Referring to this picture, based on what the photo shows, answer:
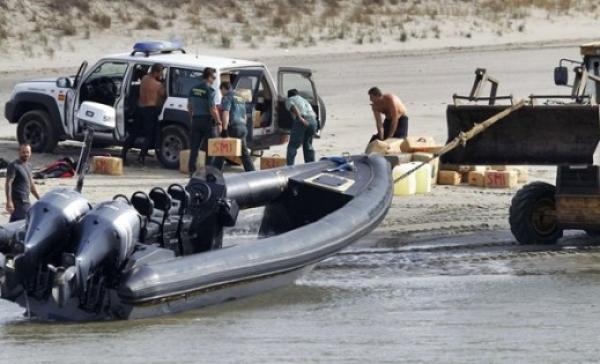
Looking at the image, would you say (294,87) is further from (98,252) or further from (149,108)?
(98,252)

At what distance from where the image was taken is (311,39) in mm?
37750

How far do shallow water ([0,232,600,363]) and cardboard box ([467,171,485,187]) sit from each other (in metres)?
4.57

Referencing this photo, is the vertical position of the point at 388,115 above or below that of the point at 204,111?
below

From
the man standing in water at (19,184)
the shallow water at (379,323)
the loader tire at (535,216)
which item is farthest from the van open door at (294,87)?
the shallow water at (379,323)

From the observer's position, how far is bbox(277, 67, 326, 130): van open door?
20.7 metres

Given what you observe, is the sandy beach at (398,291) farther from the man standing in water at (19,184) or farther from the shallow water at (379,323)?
the man standing in water at (19,184)

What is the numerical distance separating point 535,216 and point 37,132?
8745 millimetres

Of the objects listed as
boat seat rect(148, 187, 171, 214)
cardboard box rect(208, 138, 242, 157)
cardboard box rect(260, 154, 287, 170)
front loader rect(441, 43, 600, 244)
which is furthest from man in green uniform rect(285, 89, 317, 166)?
boat seat rect(148, 187, 171, 214)

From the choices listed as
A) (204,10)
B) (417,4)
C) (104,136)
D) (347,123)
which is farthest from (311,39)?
(104,136)

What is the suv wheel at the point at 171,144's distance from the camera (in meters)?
20.8

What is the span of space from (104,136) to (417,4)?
23602mm

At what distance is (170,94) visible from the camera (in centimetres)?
2080

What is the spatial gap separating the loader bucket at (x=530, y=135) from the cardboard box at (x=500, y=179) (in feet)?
12.2

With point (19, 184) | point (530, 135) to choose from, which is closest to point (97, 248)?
point (19, 184)
